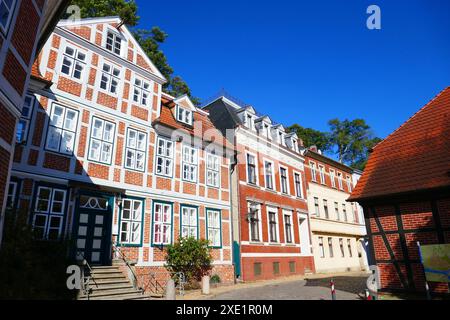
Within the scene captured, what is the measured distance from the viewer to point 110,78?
14789mm

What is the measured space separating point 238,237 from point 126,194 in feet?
26.6

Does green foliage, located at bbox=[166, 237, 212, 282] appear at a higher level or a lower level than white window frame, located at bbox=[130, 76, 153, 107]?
lower

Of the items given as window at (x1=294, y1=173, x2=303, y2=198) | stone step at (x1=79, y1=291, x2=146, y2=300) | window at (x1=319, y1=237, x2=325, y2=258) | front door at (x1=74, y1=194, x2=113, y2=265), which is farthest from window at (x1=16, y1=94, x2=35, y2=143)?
window at (x1=319, y1=237, x2=325, y2=258)

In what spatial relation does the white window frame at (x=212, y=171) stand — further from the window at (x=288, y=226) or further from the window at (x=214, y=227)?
the window at (x=288, y=226)

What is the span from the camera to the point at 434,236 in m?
11.2

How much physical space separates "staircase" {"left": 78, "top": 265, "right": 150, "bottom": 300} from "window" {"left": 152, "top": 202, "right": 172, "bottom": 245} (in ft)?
8.23

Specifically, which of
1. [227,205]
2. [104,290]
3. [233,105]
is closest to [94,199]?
[104,290]

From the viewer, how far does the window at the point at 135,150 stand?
1451cm

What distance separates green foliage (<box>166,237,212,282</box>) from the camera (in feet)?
47.8

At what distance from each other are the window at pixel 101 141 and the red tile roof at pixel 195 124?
8.39 ft

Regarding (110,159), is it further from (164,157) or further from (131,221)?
(164,157)

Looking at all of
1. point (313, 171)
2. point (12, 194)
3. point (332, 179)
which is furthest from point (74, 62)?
point (332, 179)

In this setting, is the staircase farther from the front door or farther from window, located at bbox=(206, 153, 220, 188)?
window, located at bbox=(206, 153, 220, 188)

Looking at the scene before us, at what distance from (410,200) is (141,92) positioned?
522 inches
